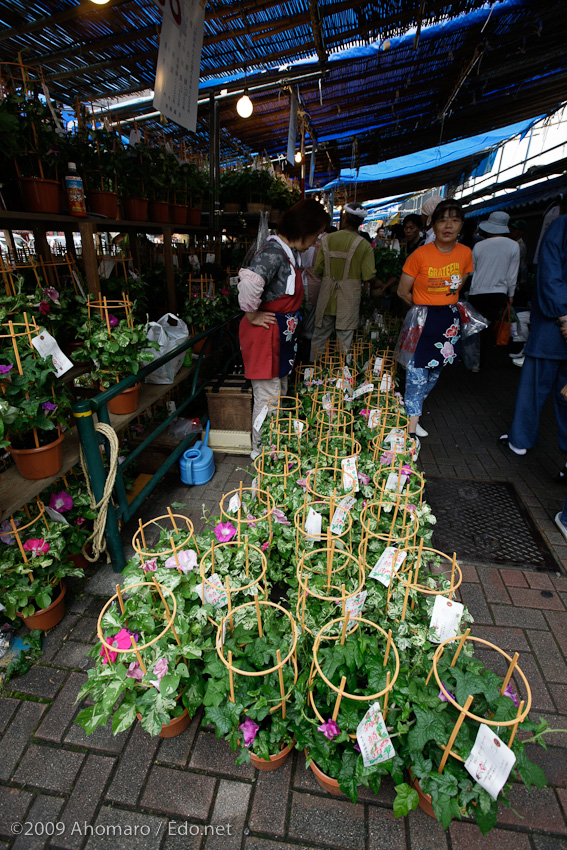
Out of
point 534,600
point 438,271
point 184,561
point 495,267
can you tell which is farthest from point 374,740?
point 495,267

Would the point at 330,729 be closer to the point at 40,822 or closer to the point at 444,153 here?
the point at 40,822

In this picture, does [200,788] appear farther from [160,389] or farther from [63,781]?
[160,389]

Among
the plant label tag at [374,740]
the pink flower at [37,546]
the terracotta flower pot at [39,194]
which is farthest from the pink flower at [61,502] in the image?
the plant label tag at [374,740]

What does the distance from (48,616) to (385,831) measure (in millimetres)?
1769

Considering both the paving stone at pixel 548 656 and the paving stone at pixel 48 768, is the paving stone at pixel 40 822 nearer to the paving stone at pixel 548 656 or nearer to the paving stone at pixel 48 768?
the paving stone at pixel 48 768

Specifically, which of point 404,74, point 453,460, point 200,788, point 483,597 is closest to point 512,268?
point 453,460

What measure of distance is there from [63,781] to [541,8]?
308 inches

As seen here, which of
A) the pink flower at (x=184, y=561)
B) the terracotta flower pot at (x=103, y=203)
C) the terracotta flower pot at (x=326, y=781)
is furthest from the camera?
the terracotta flower pot at (x=103, y=203)

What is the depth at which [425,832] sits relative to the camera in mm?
1421

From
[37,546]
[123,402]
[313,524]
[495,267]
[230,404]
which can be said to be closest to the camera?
[313,524]

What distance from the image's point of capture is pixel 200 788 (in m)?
1.54

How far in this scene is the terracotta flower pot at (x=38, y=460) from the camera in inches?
77.4

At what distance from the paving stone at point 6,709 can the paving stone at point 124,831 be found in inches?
24.4

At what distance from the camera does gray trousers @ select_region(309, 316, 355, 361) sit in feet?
14.8
